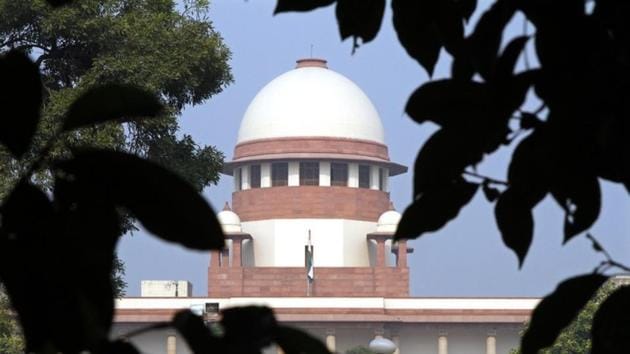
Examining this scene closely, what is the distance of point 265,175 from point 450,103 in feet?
156

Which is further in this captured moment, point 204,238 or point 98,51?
point 98,51

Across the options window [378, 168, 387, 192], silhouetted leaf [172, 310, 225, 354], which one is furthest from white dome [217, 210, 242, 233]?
silhouetted leaf [172, 310, 225, 354]

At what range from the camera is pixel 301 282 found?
4762cm

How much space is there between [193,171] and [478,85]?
15370mm

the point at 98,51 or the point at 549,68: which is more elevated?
the point at 98,51

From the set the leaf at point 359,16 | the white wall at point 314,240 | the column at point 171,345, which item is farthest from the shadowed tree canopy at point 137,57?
the white wall at point 314,240

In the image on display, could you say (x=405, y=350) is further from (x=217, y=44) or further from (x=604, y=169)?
(x=604, y=169)

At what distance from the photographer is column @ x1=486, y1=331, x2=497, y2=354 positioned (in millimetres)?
46188

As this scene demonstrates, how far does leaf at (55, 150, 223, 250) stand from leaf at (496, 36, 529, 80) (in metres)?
0.22

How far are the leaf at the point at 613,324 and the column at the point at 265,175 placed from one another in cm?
4753

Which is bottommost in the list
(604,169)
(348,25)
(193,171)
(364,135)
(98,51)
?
(604,169)

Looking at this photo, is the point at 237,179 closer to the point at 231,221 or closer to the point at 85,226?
the point at 231,221

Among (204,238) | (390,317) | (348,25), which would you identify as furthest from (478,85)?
(390,317)

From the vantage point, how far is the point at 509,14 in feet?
3.26
